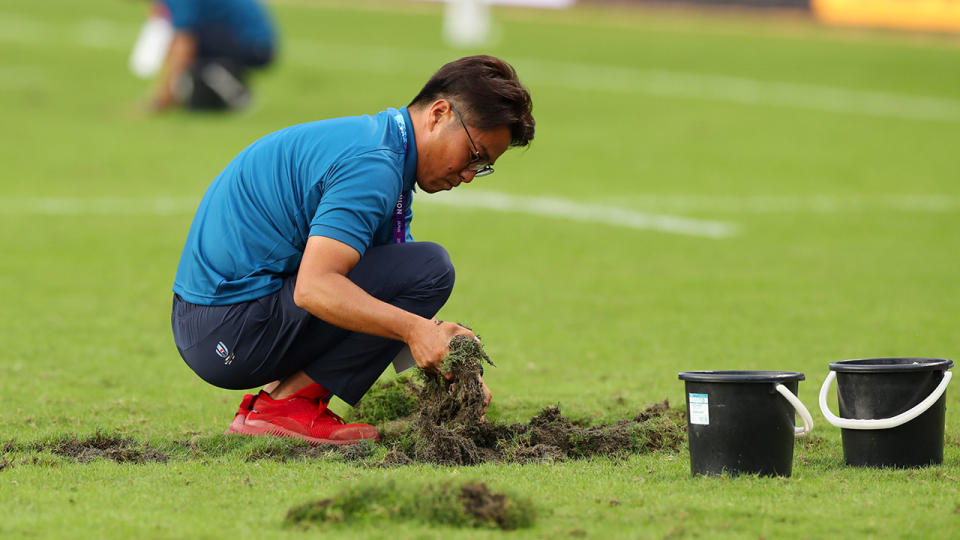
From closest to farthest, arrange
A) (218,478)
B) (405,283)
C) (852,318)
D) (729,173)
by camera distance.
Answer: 1. (218,478)
2. (405,283)
3. (852,318)
4. (729,173)

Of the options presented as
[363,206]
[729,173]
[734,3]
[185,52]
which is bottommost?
[363,206]

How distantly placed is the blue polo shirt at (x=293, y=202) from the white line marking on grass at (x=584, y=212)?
670cm

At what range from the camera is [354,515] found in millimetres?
3910

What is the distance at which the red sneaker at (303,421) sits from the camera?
16.9 feet

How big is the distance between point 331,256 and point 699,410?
136 centimetres

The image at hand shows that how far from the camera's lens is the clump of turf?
3.86m

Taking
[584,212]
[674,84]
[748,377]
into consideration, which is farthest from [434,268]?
[674,84]

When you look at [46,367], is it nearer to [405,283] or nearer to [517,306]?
[405,283]

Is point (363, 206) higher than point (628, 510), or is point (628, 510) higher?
point (363, 206)

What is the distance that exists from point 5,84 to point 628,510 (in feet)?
55.9

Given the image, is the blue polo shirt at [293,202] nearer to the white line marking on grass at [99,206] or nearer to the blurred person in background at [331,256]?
the blurred person in background at [331,256]

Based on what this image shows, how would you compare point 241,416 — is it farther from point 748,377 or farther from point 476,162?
point 748,377

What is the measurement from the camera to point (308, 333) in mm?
5051

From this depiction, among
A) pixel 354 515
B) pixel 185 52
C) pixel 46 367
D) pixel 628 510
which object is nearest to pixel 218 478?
pixel 354 515
